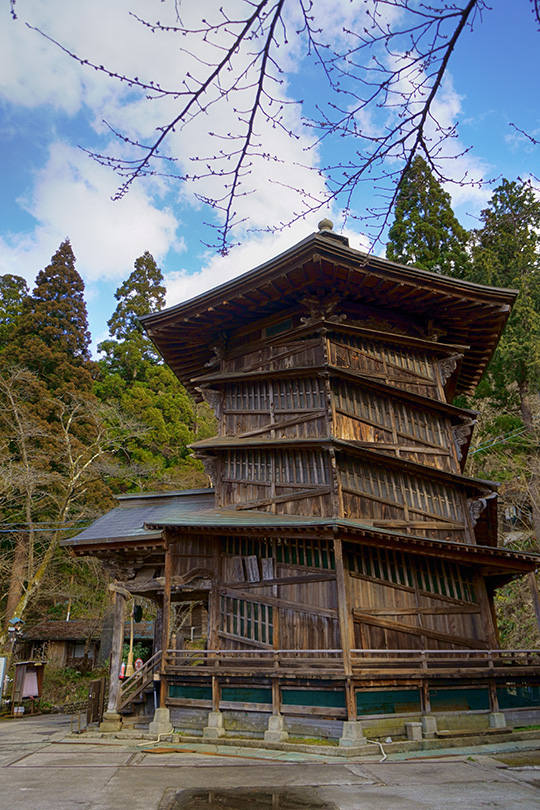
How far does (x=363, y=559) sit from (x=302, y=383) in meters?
4.70

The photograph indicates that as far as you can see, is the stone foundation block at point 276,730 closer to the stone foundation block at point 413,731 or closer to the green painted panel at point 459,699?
the stone foundation block at point 413,731

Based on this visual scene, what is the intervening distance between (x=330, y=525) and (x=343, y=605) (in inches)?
66.5

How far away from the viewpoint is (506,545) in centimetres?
2386

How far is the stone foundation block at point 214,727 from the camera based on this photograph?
10.9 metres

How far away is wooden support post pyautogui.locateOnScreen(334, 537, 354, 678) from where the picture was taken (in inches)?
409

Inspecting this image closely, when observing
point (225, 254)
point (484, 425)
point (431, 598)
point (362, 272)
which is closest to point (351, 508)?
point (431, 598)

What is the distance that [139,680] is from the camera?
14.6m

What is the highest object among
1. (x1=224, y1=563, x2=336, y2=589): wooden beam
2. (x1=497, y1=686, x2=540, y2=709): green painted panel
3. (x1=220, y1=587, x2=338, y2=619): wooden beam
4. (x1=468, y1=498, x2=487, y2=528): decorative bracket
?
(x1=468, y1=498, x2=487, y2=528): decorative bracket

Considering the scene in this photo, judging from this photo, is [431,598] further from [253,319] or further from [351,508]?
[253,319]

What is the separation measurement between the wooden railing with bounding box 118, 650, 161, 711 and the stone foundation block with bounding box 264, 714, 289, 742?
384 cm

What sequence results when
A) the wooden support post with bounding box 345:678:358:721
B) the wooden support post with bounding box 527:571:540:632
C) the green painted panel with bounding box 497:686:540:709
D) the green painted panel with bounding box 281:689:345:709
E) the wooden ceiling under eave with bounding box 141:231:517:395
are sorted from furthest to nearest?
the wooden ceiling under eave with bounding box 141:231:517:395, the wooden support post with bounding box 527:571:540:632, the green painted panel with bounding box 497:686:540:709, the green painted panel with bounding box 281:689:345:709, the wooden support post with bounding box 345:678:358:721

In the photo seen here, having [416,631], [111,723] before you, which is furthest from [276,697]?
[111,723]

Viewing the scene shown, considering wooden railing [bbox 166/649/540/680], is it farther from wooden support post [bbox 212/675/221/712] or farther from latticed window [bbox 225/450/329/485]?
latticed window [bbox 225/450/329/485]

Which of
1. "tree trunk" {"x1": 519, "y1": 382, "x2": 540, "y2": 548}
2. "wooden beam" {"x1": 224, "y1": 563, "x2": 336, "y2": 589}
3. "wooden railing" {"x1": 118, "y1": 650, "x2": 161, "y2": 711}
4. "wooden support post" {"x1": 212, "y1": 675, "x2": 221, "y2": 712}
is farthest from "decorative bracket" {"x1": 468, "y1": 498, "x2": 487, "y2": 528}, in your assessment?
"wooden railing" {"x1": 118, "y1": 650, "x2": 161, "y2": 711}
